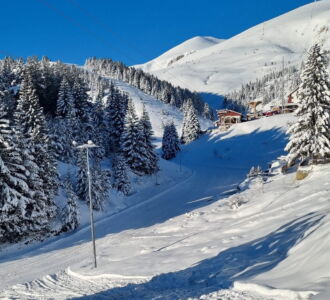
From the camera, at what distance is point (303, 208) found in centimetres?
2009

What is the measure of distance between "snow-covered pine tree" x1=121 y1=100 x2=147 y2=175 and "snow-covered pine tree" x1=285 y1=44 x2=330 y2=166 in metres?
25.7

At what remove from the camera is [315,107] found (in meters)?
29.5

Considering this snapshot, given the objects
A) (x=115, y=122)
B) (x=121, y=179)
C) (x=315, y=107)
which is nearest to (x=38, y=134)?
(x=121, y=179)

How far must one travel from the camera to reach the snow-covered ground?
1093 cm

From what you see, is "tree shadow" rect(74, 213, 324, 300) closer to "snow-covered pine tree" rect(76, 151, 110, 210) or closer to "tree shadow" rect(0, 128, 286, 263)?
"tree shadow" rect(0, 128, 286, 263)

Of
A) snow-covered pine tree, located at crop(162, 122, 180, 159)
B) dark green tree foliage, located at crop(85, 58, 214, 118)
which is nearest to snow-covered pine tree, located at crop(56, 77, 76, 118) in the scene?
snow-covered pine tree, located at crop(162, 122, 180, 159)

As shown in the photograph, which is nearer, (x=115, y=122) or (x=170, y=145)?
(x=115, y=122)

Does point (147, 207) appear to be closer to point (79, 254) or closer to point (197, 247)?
point (79, 254)

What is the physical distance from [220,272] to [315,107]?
71.3 feet

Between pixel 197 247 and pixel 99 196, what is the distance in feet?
64.2

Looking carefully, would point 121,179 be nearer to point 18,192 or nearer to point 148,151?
point 148,151

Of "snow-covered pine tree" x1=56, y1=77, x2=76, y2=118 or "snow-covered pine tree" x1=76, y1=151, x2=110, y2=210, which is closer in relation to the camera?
"snow-covered pine tree" x1=76, y1=151, x2=110, y2=210

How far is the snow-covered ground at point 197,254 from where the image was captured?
1093 cm

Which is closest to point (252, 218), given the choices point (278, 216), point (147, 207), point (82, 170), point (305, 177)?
point (278, 216)
